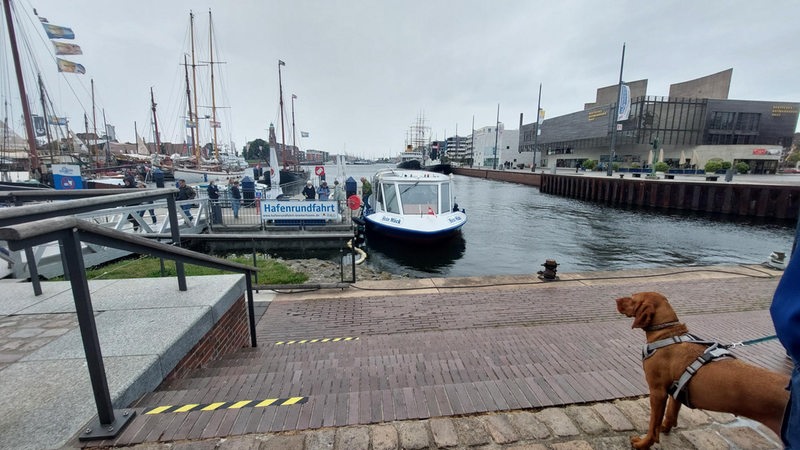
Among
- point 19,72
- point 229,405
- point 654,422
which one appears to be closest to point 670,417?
point 654,422

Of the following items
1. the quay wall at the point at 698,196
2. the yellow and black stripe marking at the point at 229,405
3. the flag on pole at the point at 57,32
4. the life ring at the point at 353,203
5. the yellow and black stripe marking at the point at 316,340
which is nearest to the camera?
the yellow and black stripe marking at the point at 229,405

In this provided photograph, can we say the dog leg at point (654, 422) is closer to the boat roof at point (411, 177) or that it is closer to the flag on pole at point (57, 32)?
the boat roof at point (411, 177)

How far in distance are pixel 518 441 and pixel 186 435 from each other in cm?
201

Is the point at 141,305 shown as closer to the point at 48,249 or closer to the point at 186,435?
the point at 186,435

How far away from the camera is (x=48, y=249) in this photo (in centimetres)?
789

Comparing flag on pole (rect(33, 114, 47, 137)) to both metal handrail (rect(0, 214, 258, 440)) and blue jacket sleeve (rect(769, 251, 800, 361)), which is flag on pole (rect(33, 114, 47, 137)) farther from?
blue jacket sleeve (rect(769, 251, 800, 361))

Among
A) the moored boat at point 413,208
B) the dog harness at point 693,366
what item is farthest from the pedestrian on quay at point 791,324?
the moored boat at point 413,208

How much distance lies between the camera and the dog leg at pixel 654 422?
2160mm

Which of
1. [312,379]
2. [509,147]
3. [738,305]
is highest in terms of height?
[509,147]

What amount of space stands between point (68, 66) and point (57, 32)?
1645mm

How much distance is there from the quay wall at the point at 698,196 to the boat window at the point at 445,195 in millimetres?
22527

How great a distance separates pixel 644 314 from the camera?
8.07 ft

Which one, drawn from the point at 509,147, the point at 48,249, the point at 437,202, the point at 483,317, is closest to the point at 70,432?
the point at 483,317

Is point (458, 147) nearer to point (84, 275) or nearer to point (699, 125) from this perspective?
point (699, 125)
